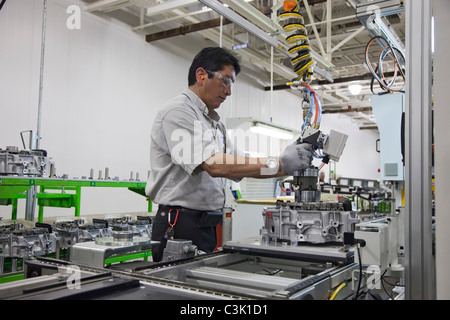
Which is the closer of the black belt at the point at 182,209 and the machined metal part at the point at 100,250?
the machined metal part at the point at 100,250

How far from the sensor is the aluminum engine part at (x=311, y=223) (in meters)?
1.60

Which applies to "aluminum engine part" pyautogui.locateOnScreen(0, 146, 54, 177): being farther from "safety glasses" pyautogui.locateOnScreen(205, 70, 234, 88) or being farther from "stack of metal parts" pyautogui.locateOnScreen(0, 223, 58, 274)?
"safety glasses" pyautogui.locateOnScreen(205, 70, 234, 88)

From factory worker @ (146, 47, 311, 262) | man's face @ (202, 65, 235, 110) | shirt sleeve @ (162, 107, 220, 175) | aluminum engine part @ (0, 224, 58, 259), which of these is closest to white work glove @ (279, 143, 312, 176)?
factory worker @ (146, 47, 311, 262)

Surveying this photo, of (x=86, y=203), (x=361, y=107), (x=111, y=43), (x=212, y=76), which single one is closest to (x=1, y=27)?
(x=111, y=43)

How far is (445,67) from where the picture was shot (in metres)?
1.01

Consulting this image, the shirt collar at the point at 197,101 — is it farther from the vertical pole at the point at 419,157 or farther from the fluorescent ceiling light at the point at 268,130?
the fluorescent ceiling light at the point at 268,130

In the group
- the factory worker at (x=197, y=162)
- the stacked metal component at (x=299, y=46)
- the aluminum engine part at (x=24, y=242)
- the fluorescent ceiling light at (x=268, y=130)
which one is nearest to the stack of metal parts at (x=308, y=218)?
the factory worker at (x=197, y=162)

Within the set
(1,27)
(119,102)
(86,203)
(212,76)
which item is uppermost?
(1,27)

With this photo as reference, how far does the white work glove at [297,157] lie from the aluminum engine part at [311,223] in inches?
6.8

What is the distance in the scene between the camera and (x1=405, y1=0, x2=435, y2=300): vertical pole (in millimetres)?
1114

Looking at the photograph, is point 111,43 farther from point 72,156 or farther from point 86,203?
point 86,203

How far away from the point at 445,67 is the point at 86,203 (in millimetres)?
5136

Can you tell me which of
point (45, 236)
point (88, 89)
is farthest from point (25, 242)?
point (88, 89)
